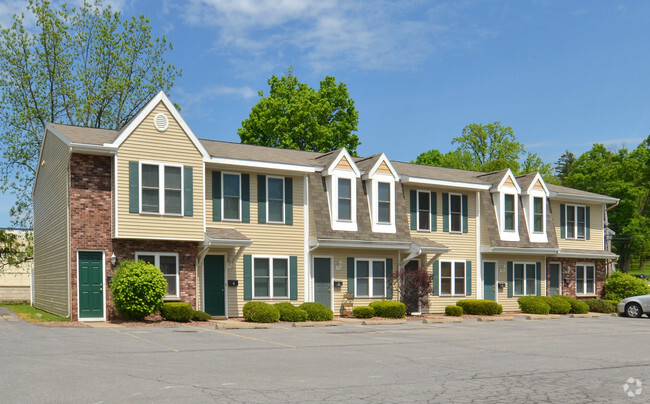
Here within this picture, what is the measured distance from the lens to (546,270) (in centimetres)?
3612

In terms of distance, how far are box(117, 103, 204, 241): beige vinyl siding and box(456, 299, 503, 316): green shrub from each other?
525 inches

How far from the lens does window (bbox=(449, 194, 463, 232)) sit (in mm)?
32969

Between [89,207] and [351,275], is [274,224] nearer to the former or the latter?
[351,275]

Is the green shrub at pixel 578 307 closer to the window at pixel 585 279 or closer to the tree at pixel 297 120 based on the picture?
the window at pixel 585 279

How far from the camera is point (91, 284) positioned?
2370 cm

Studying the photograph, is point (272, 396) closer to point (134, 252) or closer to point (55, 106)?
point (134, 252)

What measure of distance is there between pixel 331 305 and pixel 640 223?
51465 millimetres

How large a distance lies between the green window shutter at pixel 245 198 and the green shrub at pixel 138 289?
482cm

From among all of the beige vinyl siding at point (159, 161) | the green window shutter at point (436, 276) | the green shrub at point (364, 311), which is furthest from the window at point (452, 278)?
the beige vinyl siding at point (159, 161)

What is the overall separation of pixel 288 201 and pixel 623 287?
21.4 meters

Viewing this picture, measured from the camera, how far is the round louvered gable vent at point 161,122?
79.5 ft

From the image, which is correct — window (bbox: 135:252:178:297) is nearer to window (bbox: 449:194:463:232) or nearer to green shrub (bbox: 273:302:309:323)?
green shrub (bbox: 273:302:309:323)

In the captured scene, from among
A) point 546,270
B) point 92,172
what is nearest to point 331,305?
point 92,172

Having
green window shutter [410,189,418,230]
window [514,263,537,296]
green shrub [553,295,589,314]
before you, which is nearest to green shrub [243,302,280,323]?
green window shutter [410,189,418,230]
